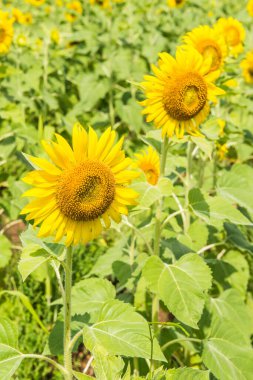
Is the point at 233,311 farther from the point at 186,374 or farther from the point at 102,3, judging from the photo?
the point at 102,3

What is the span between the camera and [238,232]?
246 cm

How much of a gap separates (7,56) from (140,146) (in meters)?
1.83

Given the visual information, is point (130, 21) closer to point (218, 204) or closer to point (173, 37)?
point (173, 37)

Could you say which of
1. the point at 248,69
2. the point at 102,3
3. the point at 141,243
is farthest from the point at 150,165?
the point at 102,3

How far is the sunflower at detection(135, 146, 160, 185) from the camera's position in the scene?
6.86 ft

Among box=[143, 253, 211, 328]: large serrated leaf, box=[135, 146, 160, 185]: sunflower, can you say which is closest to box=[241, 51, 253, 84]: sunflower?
box=[135, 146, 160, 185]: sunflower

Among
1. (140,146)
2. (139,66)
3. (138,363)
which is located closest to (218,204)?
(138,363)

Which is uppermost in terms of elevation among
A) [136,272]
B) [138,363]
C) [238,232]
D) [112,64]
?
[112,64]

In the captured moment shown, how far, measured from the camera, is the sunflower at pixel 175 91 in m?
1.84

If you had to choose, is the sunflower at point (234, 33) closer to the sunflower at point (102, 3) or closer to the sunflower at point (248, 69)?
the sunflower at point (248, 69)

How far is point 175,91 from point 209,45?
0.77 metres

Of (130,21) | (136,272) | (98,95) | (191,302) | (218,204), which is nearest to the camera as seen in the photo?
(191,302)

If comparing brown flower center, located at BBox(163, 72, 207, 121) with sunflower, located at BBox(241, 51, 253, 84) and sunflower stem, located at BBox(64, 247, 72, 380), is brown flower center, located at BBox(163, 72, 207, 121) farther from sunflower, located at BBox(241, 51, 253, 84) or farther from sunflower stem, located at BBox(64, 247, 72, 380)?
sunflower, located at BBox(241, 51, 253, 84)

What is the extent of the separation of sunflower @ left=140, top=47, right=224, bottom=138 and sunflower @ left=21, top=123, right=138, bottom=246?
1.51 feet
